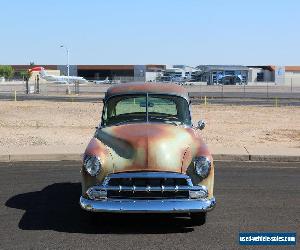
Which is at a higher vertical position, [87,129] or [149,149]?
[149,149]

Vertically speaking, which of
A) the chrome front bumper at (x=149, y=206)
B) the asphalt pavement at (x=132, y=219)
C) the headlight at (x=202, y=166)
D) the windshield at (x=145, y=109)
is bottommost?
the asphalt pavement at (x=132, y=219)

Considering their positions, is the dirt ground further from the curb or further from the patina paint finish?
the patina paint finish

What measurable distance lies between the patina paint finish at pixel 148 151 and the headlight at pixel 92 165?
0.17 feet

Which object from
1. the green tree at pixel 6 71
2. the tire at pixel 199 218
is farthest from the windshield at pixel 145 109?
the green tree at pixel 6 71

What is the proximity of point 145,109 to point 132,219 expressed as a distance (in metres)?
1.84

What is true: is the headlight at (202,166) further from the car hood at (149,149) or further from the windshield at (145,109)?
the windshield at (145,109)

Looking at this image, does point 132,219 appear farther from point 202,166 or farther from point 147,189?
point 202,166

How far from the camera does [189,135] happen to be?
7680mm

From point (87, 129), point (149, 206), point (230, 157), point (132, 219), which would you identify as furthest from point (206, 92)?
point (149, 206)

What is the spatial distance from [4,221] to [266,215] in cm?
380

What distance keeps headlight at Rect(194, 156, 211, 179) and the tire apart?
1.89 ft

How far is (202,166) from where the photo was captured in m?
6.99

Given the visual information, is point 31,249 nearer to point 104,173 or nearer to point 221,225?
point 104,173

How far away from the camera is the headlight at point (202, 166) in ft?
22.8
